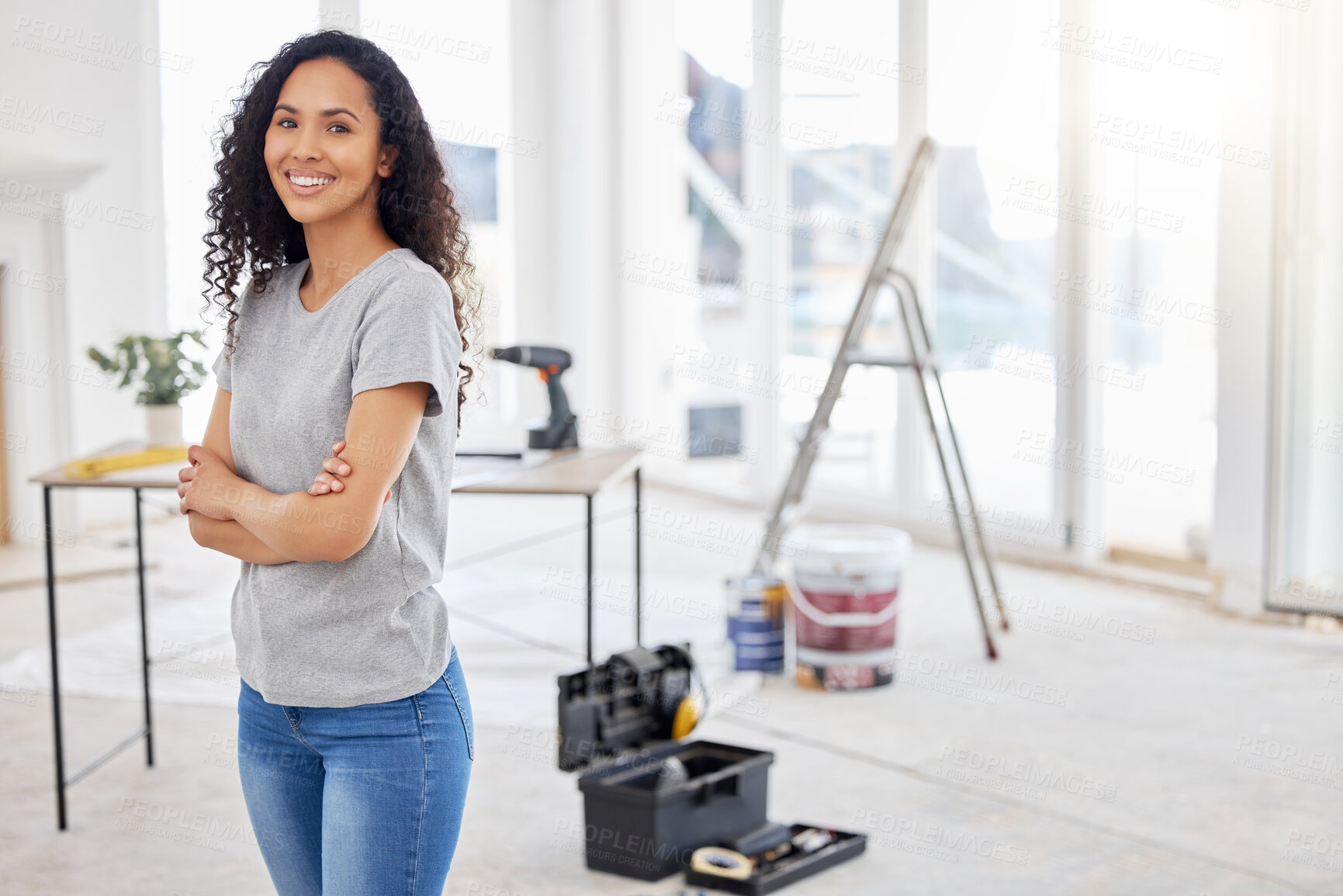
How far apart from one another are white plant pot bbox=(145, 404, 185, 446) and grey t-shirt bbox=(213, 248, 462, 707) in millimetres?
2037

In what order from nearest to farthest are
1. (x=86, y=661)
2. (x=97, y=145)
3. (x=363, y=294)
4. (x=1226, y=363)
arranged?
(x=363, y=294), (x=86, y=661), (x=1226, y=363), (x=97, y=145)

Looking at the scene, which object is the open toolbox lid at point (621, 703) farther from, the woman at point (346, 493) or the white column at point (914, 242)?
the white column at point (914, 242)

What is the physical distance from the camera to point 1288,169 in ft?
13.4

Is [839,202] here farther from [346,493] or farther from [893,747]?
[346,493]

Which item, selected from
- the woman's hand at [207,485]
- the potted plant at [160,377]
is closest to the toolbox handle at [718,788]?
the woman's hand at [207,485]

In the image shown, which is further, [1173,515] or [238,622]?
[1173,515]

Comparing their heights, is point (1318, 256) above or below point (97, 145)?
below

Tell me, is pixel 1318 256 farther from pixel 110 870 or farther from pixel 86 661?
pixel 86 661

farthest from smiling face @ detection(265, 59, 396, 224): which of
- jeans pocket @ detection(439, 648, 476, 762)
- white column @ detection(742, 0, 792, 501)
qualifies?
white column @ detection(742, 0, 792, 501)

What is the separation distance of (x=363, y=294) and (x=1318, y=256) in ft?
12.3

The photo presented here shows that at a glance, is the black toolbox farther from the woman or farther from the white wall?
the white wall

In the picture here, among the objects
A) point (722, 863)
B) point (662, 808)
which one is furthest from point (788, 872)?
point (662, 808)

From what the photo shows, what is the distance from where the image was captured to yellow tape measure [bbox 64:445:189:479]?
2762 millimetres

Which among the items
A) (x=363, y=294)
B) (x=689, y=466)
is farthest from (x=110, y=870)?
(x=689, y=466)
